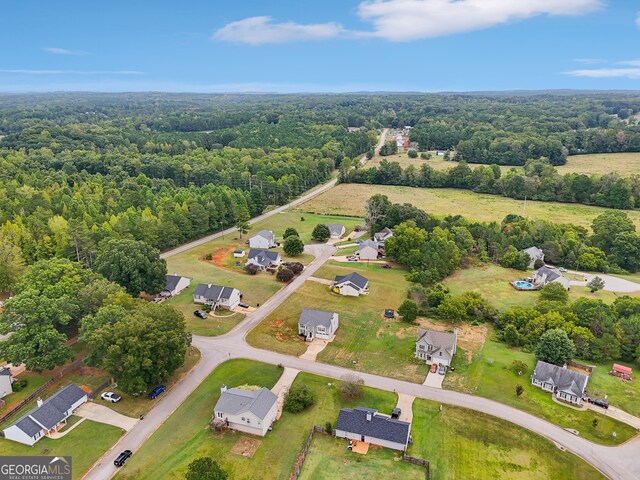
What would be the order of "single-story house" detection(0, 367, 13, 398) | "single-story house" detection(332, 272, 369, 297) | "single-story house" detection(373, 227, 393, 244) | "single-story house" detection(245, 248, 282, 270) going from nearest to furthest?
1. "single-story house" detection(0, 367, 13, 398)
2. "single-story house" detection(332, 272, 369, 297)
3. "single-story house" detection(245, 248, 282, 270)
4. "single-story house" detection(373, 227, 393, 244)

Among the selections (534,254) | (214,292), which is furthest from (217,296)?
(534,254)

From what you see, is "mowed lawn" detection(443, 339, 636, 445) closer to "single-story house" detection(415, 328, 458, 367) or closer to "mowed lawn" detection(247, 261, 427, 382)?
"single-story house" detection(415, 328, 458, 367)

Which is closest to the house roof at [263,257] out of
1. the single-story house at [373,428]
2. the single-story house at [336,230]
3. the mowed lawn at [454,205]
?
the single-story house at [336,230]

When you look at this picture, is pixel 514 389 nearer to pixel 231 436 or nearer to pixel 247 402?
pixel 247 402

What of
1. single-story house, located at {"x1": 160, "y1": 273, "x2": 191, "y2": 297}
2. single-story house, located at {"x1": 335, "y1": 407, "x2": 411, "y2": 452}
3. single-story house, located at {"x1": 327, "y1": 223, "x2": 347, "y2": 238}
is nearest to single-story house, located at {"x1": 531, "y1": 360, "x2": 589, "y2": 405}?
single-story house, located at {"x1": 335, "y1": 407, "x2": 411, "y2": 452}

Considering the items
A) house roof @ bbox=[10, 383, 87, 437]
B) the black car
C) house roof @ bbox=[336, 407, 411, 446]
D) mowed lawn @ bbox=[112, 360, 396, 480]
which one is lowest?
mowed lawn @ bbox=[112, 360, 396, 480]

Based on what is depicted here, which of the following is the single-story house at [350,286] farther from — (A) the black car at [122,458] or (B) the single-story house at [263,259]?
(A) the black car at [122,458]

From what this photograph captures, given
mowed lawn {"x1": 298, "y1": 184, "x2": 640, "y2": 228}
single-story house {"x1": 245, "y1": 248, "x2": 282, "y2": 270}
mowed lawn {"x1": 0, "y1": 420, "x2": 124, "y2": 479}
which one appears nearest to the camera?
mowed lawn {"x1": 0, "y1": 420, "x2": 124, "y2": 479}

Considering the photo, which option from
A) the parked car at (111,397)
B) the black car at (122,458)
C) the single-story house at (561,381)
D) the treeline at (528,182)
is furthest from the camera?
the treeline at (528,182)
